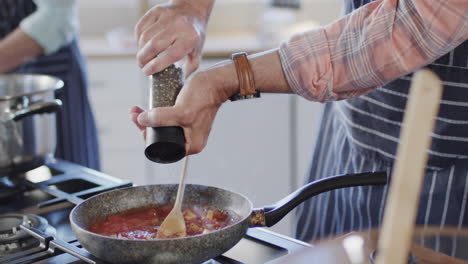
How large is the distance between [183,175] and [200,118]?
0.11 metres

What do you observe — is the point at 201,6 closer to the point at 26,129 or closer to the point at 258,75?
the point at 258,75

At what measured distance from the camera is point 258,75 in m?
0.94

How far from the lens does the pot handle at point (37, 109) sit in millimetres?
1098

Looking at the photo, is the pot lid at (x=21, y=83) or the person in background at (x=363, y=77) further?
the pot lid at (x=21, y=83)

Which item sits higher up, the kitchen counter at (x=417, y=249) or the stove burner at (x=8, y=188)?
the kitchen counter at (x=417, y=249)

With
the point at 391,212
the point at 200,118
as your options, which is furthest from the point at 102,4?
the point at 391,212

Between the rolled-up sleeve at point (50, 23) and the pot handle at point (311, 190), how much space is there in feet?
3.86

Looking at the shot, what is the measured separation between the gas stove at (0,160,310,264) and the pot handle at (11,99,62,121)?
0.12 metres

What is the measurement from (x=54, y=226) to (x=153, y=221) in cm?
17

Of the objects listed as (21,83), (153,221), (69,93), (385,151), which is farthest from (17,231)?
(69,93)

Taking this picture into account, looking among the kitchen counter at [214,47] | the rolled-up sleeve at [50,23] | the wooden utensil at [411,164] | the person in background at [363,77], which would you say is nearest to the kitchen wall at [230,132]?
the kitchen counter at [214,47]

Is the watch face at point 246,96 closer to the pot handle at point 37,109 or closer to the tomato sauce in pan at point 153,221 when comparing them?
the tomato sauce in pan at point 153,221

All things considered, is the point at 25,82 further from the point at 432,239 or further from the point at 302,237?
the point at 432,239

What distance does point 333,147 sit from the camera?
4.31ft
